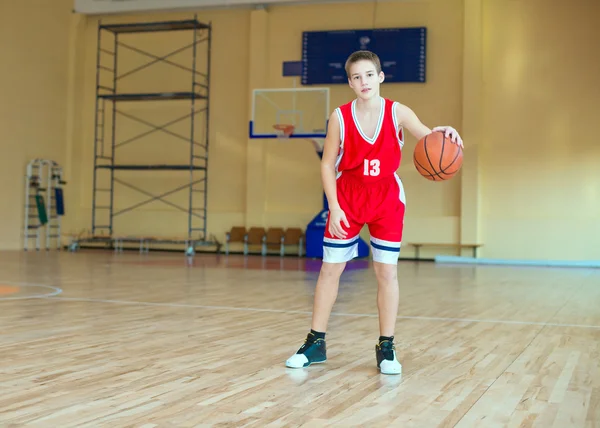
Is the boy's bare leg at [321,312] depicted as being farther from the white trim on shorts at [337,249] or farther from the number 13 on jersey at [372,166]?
the number 13 on jersey at [372,166]

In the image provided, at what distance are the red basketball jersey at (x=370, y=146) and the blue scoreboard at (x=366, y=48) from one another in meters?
11.0

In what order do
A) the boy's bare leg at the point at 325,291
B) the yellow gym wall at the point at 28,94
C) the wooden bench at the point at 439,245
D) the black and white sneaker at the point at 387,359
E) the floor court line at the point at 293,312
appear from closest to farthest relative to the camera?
the black and white sneaker at the point at 387,359, the boy's bare leg at the point at 325,291, the floor court line at the point at 293,312, the wooden bench at the point at 439,245, the yellow gym wall at the point at 28,94

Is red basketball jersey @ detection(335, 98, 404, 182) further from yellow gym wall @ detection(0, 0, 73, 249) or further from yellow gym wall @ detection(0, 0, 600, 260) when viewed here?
yellow gym wall @ detection(0, 0, 73, 249)

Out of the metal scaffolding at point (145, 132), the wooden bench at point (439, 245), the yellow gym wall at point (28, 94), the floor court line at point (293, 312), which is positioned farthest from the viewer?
the metal scaffolding at point (145, 132)

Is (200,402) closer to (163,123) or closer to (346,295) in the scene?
(346,295)

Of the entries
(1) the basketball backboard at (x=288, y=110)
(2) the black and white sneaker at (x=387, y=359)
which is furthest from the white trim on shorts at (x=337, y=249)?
(1) the basketball backboard at (x=288, y=110)

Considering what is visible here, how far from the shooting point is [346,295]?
667 cm

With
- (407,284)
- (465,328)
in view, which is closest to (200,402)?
(465,328)

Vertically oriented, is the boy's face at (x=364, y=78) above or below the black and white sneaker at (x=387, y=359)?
above

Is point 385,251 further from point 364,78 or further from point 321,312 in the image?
point 364,78

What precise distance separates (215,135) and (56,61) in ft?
11.8

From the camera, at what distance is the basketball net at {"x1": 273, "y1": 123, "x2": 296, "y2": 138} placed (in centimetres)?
1334

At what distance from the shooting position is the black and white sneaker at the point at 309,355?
10.5ft

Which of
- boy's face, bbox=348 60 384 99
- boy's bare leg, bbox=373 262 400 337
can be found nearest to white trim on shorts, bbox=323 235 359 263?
boy's bare leg, bbox=373 262 400 337
